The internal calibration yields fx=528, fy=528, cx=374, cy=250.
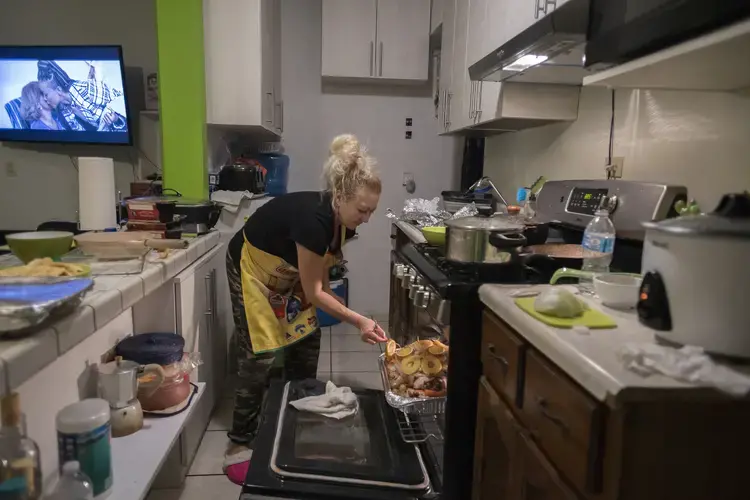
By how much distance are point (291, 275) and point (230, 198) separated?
0.97 metres

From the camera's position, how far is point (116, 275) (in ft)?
4.58

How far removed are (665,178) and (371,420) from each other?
3.83ft

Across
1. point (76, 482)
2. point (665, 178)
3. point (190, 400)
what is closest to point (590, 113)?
point (665, 178)

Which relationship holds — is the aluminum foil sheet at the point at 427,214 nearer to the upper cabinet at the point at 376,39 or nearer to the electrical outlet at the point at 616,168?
the electrical outlet at the point at 616,168

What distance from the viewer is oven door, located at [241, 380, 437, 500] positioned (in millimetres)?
1301

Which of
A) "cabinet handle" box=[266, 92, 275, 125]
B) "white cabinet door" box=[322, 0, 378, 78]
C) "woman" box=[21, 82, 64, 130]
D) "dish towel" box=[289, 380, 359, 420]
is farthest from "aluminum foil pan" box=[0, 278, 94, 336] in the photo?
"woman" box=[21, 82, 64, 130]

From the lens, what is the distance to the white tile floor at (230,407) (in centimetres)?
192

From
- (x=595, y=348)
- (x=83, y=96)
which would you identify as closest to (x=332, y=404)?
(x=595, y=348)

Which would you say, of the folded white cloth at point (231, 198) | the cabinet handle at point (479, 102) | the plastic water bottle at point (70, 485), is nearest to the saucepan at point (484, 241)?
the plastic water bottle at point (70, 485)

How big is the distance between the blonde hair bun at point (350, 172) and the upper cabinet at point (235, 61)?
1.41 m

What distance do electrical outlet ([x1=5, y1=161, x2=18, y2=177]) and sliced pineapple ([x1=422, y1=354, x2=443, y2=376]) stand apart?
3.98 m

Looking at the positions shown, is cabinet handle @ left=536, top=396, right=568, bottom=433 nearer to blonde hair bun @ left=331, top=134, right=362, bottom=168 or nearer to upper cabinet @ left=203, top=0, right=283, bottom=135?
blonde hair bun @ left=331, top=134, right=362, bottom=168

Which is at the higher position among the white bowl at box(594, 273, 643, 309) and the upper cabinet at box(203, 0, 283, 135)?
the upper cabinet at box(203, 0, 283, 135)

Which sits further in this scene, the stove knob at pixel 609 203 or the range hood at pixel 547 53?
the stove knob at pixel 609 203
